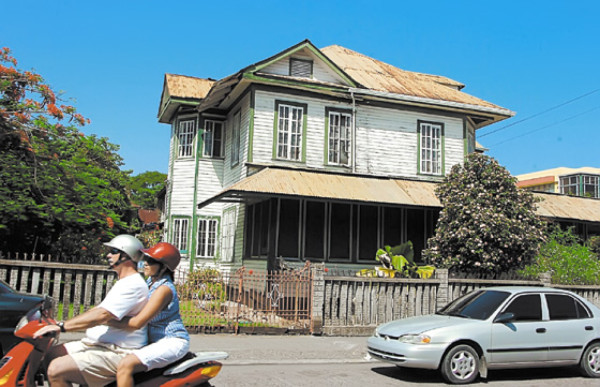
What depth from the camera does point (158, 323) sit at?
4.70m

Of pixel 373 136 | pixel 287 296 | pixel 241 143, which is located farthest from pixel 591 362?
pixel 241 143

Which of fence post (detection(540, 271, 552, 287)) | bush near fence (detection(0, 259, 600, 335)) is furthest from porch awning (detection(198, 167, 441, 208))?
fence post (detection(540, 271, 552, 287))

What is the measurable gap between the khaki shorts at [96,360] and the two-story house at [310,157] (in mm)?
10749

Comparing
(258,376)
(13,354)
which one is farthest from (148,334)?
(258,376)

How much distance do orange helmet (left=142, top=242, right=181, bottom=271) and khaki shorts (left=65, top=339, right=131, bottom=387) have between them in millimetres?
770

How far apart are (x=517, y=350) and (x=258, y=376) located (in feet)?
13.4

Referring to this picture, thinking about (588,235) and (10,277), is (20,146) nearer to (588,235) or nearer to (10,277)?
(10,277)

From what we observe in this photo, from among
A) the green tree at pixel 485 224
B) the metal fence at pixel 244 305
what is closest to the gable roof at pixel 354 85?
the green tree at pixel 485 224

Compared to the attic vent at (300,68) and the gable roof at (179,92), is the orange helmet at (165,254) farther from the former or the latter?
the gable roof at (179,92)

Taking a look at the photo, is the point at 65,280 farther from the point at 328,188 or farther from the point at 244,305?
the point at 328,188

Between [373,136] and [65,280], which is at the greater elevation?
[373,136]

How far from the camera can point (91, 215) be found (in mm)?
15023

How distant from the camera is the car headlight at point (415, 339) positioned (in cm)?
845

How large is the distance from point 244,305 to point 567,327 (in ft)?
22.4
